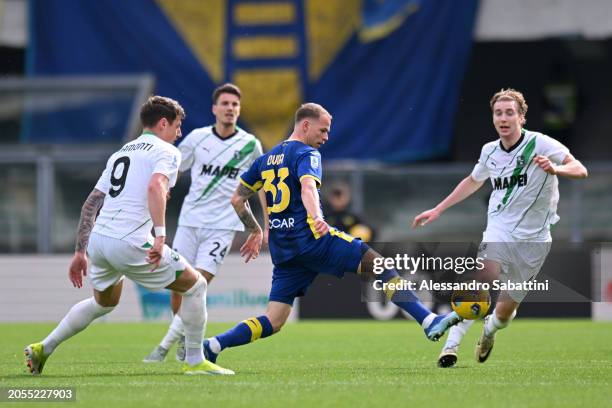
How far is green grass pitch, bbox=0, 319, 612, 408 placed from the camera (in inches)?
288

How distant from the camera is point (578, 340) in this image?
13.1 meters

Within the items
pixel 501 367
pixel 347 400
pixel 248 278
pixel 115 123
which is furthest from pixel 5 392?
pixel 115 123

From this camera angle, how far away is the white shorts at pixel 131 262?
8508mm

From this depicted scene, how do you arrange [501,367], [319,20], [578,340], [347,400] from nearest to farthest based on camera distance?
[347,400], [501,367], [578,340], [319,20]

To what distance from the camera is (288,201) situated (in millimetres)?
9078

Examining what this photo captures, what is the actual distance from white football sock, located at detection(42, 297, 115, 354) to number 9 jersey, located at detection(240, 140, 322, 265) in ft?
4.52

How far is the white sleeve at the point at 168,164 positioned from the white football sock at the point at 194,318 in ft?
2.70

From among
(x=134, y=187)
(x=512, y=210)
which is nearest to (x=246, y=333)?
(x=134, y=187)

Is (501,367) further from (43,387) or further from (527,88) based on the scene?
(527,88)

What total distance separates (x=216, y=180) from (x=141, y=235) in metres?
2.84

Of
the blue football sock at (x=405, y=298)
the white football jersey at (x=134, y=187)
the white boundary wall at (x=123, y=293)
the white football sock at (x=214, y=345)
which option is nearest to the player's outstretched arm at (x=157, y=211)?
the white football jersey at (x=134, y=187)

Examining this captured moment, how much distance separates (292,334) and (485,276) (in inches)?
206

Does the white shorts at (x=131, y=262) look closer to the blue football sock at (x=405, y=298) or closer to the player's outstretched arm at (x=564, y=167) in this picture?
the blue football sock at (x=405, y=298)

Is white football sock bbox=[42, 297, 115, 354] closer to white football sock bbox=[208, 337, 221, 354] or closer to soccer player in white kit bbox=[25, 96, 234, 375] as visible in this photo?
soccer player in white kit bbox=[25, 96, 234, 375]
